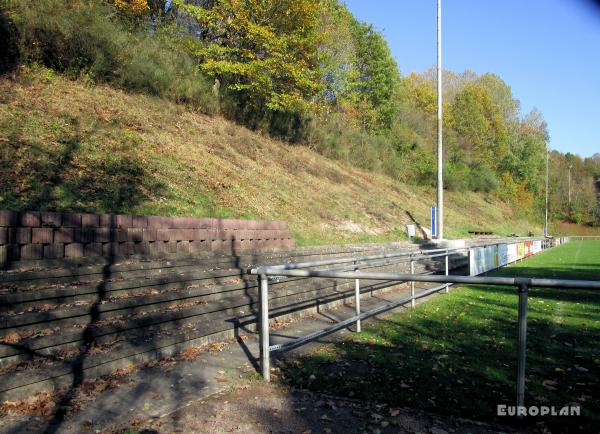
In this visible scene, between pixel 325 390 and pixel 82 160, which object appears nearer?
pixel 325 390

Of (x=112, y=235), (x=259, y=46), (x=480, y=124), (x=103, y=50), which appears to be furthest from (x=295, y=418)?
(x=480, y=124)

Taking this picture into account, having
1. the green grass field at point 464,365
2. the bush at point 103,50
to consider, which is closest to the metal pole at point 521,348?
the green grass field at point 464,365

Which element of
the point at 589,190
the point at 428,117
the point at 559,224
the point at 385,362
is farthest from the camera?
the point at 589,190

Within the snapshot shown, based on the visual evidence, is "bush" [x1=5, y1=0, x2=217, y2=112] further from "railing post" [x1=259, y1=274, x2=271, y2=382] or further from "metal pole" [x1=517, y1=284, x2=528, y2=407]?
"metal pole" [x1=517, y1=284, x2=528, y2=407]

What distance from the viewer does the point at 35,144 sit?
9.90m

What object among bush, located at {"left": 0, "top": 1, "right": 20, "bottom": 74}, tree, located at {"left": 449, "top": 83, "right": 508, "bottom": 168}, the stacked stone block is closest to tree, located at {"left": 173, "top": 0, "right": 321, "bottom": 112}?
bush, located at {"left": 0, "top": 1, "right": 20, "bottom": 74}

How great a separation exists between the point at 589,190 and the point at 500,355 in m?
104

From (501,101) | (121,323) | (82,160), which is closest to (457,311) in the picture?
(121,323)

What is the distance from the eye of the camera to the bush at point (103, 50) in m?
14.0

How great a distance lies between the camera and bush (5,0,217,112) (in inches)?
551

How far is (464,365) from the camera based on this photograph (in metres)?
5.44

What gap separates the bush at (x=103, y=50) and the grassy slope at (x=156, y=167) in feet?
2.43

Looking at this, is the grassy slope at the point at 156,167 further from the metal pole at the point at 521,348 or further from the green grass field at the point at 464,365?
the metal pole at the point at 521,348

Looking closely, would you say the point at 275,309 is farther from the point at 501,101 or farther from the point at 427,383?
the point at 501,101
